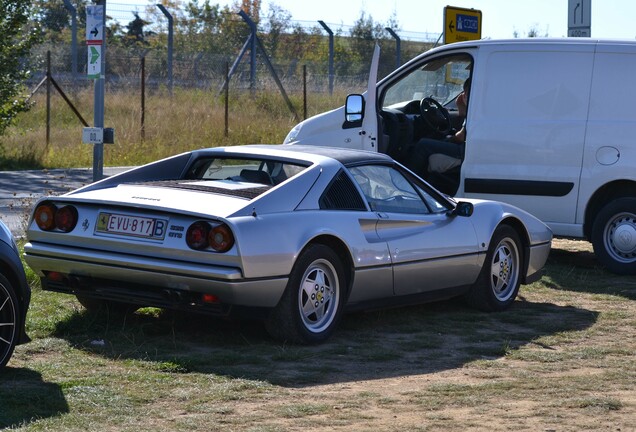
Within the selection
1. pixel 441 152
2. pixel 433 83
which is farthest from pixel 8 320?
pixel 433 83

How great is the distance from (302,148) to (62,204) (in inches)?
72.3

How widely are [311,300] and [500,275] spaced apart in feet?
7.59

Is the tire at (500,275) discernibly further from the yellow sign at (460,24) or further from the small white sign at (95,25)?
the yellow sign at (460,24)

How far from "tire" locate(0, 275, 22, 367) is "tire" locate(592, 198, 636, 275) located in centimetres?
662

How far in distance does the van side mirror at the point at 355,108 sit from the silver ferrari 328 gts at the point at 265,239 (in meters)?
3.36

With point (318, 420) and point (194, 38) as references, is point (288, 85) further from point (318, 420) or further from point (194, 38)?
point (318, 420)

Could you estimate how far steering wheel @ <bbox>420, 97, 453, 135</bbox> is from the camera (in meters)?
12.6

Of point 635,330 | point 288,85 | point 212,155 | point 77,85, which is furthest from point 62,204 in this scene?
point 288,85

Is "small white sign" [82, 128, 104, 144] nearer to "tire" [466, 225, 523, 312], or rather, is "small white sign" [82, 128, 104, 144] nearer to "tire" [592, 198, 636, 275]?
"tire" [466, 225, 523, 312]

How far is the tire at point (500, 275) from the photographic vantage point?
9164mm

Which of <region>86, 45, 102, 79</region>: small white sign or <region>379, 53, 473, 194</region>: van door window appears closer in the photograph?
<region>379, 53, 473, 194</region>: van door window

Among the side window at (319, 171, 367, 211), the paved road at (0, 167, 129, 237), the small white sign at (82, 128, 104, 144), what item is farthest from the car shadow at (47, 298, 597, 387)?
the paved road at (0, 167, 129, 237)

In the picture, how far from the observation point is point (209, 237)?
7.11 m

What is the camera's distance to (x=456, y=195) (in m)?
11.9
